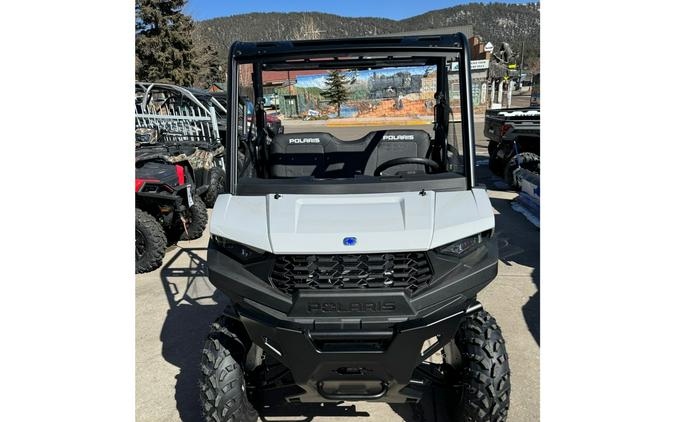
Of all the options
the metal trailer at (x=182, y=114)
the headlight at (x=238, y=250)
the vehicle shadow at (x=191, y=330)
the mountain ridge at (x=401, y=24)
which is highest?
the mountain ridge at (x=401, y=24)

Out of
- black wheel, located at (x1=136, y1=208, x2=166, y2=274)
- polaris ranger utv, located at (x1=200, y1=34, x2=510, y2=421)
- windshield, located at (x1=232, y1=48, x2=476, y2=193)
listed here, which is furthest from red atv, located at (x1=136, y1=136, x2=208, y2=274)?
polaris ranger utv, located at (x1=200, y1=34, x2=510, y2=421)

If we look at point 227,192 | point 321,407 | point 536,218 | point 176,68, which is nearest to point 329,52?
point 227,192

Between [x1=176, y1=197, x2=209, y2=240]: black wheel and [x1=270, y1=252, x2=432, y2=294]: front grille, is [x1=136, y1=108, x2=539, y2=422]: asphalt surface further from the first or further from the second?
[x1=270, y1=252, x2=432, y2=294]: front grille

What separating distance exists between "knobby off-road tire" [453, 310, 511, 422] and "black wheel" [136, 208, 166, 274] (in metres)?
3.39

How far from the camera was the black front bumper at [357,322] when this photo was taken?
1.91m

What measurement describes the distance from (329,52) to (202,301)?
2.66m

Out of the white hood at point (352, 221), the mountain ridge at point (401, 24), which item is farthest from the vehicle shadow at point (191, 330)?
the mountain ridge at point (401, 24)

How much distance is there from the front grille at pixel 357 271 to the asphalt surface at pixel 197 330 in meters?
1.02

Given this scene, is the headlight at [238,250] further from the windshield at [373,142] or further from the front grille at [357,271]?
the windshield at [373,142]

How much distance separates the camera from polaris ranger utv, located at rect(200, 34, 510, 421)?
191cm

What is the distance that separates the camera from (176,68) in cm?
2681

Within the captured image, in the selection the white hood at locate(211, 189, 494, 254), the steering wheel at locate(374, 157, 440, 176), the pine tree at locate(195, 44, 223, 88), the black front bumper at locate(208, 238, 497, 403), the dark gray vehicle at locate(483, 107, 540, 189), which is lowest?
the black front bumper at locate(208, 238, 497, 403)

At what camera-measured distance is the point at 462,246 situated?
6.59 ft

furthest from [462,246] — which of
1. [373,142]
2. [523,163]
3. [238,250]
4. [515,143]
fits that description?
[515,143]
